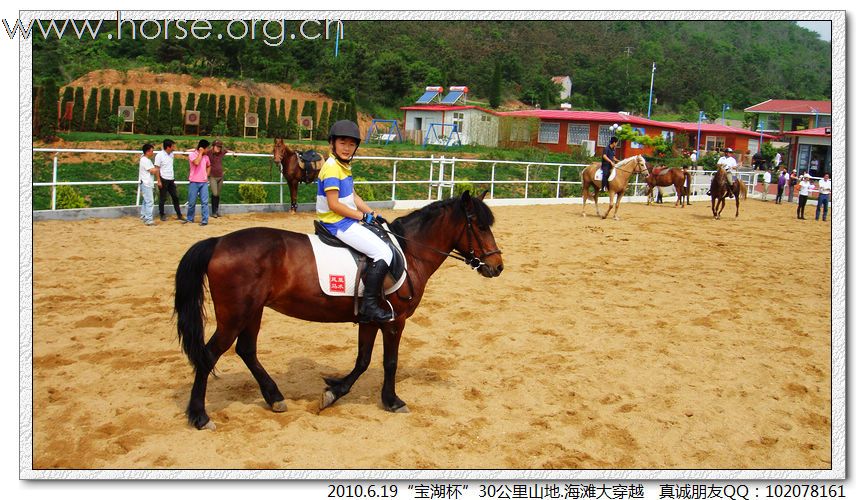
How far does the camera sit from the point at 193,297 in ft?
15.0

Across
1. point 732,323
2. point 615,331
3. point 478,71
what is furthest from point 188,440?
point 478,71

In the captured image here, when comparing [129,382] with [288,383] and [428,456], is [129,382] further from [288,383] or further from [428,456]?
[428,456]

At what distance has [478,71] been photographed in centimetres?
6297

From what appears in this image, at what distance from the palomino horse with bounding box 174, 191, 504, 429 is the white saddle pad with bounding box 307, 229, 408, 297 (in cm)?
5

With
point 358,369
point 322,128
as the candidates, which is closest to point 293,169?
point 358,369

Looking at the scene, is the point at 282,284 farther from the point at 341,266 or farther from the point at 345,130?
the point at 345,130

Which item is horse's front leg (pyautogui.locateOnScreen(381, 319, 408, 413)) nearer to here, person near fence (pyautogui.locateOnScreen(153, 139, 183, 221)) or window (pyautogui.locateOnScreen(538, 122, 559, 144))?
person near fence (pyautogui.locateOnScreen(153, 139, 183, 221))

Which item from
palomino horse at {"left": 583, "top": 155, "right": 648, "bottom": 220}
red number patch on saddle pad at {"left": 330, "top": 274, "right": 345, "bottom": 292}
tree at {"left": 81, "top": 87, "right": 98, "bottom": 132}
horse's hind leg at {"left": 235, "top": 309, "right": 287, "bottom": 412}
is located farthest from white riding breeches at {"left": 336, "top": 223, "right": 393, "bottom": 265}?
tree at {"left": 81, "top": 87, "right": 98, "bottom": 132}

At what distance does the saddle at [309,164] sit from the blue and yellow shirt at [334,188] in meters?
10.6

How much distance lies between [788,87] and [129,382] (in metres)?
84.6

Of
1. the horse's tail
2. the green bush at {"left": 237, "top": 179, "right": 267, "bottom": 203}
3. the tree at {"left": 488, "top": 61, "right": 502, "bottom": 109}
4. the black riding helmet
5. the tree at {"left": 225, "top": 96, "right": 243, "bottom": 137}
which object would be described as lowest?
the horse's tail

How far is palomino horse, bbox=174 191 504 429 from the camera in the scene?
4598 millimetres

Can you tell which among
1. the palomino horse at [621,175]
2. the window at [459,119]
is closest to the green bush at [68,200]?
the palomino horse at [621,175]

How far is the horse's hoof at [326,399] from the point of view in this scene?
5051 mm
